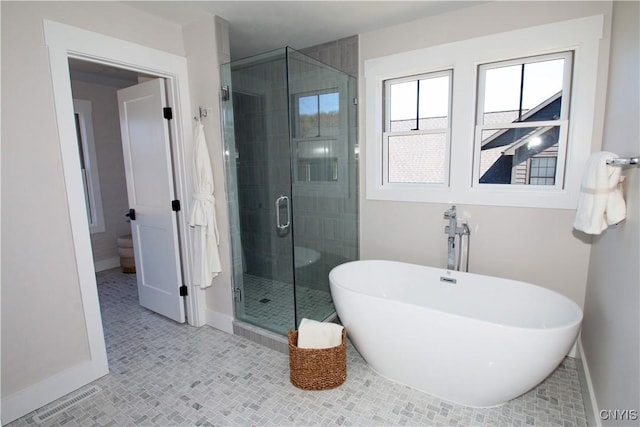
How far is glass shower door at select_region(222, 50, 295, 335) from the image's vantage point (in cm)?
258

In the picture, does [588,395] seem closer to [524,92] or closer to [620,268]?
[620,268]

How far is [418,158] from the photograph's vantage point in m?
2.80

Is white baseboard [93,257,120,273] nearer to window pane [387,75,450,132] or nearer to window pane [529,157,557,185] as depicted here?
window pane [387,75,450,132]

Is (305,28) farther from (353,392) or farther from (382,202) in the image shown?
(353,392)

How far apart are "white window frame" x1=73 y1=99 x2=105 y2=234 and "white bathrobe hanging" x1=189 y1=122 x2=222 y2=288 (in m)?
2.68

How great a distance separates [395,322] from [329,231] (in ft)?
4.10

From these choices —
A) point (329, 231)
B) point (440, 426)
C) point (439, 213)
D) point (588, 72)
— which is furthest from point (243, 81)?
point (440, 426)

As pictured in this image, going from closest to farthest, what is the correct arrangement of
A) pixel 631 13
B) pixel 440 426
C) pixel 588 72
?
pixel 631 13, pixel 440 426, pixel 588 72

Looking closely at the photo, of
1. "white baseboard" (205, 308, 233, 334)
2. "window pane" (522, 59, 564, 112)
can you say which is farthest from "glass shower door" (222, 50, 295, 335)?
"window pane" (522, 59, 564, 112)

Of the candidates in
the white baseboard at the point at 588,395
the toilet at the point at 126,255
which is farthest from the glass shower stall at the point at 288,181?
the toilet at the point at 126,255

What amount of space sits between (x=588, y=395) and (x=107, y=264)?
521 centimetres

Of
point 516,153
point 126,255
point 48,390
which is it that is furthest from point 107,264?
point 516,153

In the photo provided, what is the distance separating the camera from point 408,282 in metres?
2.57

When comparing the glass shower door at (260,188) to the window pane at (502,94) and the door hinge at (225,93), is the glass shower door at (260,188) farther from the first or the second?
the window pane at (502,94)
